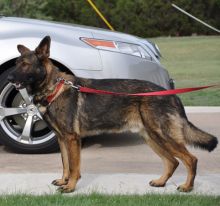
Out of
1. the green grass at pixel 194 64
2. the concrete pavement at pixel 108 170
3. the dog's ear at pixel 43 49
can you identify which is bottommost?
the green grass at pixel 194 64

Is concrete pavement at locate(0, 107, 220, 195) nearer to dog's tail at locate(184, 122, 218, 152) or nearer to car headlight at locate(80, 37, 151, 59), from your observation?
dog's tail at locate(184, 122, 218, 152)

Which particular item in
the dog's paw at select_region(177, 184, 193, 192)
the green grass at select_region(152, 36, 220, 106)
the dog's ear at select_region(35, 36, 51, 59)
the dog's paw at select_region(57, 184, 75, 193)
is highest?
the dog's ear at select_region(35, 36, 51, 59)

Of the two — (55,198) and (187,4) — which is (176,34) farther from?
(55,198)

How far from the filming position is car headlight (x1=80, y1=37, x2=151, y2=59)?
7.47m

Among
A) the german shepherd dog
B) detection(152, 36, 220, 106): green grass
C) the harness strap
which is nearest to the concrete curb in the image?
the german shepherd dog

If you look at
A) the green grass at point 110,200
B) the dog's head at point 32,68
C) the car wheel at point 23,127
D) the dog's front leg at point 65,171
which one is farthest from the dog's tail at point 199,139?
the car wheel at point 23,127

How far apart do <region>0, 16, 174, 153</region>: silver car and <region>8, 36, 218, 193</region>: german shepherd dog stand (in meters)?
1.29

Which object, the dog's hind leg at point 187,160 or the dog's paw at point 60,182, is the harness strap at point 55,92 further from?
the dog's hind leg at point 187,160

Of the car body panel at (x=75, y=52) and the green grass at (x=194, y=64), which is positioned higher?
the car body panel at (x=75, y=52)

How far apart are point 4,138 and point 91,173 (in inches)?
48.8

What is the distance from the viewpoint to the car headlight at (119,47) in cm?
747

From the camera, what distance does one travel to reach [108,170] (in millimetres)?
6758

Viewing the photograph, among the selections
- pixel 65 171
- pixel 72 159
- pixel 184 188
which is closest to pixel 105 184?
pixel 65 171

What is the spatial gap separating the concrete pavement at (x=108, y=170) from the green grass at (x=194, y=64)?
4302 mm
